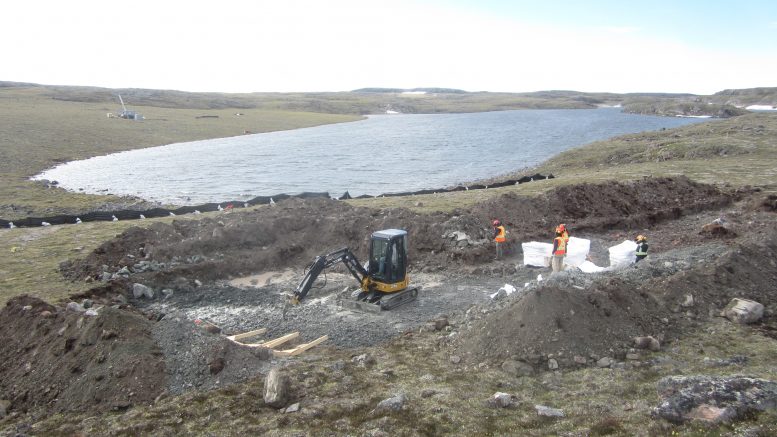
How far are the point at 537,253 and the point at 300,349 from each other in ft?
33.5

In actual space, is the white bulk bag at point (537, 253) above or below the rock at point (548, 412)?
below

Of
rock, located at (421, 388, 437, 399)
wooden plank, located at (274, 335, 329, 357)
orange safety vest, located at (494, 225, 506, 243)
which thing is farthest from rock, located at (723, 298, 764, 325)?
wooden plank, located at (274, 335, 329, 357)

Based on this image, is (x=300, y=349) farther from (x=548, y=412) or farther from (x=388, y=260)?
(x=548, y=412)

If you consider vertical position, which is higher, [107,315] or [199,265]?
[107,315]

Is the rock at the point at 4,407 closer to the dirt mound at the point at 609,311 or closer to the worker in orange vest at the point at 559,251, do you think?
the dirt mound at the point at 609,311

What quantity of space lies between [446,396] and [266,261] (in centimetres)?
1287

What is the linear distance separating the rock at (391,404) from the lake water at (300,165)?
33636mm

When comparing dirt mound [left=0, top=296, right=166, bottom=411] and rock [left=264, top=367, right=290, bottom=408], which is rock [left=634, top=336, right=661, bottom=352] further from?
dirt mound [left=0, top=296, right=166, bottom=411]

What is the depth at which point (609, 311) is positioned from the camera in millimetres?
12516

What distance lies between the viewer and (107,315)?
40.8ft

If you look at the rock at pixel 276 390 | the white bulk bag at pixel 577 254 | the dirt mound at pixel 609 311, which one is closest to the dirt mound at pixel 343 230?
the white bulk bag at pixel 577 254

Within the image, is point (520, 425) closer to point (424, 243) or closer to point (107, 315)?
point (107, 315)

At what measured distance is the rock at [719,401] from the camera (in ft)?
25.8

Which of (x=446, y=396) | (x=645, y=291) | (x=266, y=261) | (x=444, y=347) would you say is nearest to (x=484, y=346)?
(x=444, y=347)
